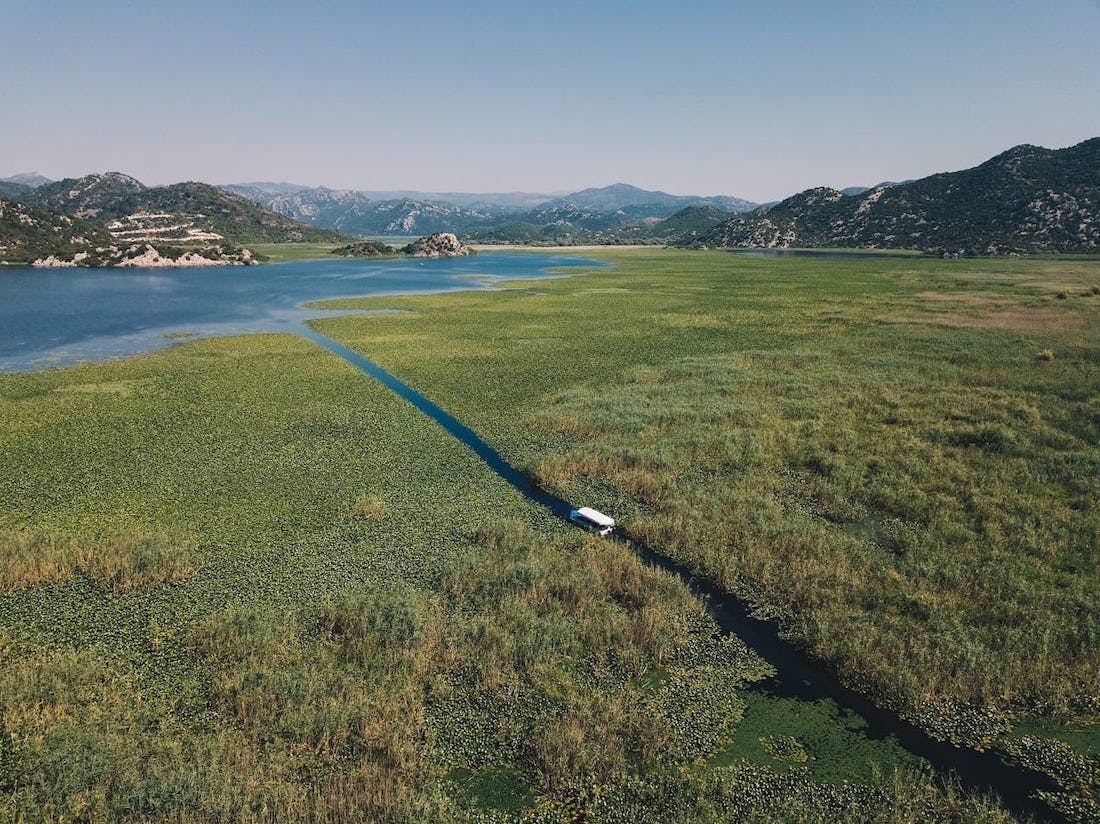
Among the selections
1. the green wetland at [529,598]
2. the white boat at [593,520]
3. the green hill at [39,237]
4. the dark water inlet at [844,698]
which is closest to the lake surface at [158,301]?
the green hill at [39,237]

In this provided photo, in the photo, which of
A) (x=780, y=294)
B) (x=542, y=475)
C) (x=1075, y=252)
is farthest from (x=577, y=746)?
(x=1075, y=252)

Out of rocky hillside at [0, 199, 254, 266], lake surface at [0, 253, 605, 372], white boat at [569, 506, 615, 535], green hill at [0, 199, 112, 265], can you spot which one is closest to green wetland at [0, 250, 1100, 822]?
white boat at [569, 506, 615, 535]

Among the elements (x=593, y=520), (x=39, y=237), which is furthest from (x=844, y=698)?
(x=39, y=237)

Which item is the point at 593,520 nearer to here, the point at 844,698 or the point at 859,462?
the point at 844,698

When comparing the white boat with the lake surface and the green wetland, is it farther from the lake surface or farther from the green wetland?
the lake surface

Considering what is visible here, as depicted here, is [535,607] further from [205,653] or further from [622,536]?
[205,653]

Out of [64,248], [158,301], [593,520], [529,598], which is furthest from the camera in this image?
[64,248]

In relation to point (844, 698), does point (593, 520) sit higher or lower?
higher

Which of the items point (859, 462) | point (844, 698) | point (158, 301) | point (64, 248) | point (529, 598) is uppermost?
point (64, 248)
